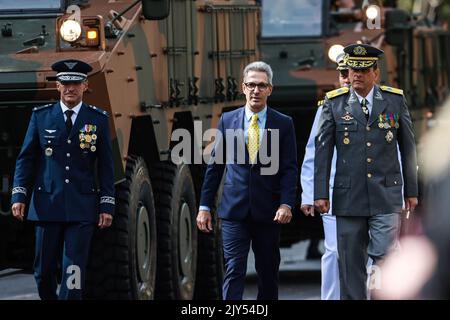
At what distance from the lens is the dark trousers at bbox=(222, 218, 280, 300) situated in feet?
45.5

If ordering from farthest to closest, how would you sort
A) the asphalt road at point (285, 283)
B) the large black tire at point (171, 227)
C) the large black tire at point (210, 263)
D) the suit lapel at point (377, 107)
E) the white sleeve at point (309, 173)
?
the asphalt road at point (285, 283), the large black tire at point (210, 263), the large black tire at point (171, 227), the white sleeve at point (309, 173), the suit lapel at point (377, 107)

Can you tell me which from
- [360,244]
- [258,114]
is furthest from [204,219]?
[360,244]

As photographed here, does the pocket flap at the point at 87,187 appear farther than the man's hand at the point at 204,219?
Yes

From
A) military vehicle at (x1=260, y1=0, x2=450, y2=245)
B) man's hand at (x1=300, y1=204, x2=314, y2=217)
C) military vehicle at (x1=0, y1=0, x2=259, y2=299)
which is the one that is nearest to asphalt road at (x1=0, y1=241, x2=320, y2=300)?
military vehicle at (x1=260, y1=0, x2=450, y2=245)

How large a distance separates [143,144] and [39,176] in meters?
2.87

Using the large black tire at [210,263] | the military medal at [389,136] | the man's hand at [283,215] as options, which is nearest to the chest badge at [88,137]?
the man's hand at [283,215]

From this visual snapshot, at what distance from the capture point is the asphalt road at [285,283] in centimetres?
1962

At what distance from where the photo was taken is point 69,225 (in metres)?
14.1

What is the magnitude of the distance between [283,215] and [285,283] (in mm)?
8105

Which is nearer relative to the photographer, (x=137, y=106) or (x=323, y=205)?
(x=323, y=205)

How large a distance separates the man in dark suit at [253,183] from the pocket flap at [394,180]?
0.68 m

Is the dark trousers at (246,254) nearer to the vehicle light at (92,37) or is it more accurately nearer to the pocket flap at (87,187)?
the pocket flap at (87,187)

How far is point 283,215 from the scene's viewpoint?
44.6ft

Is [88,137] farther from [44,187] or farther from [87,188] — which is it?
[44,187]
